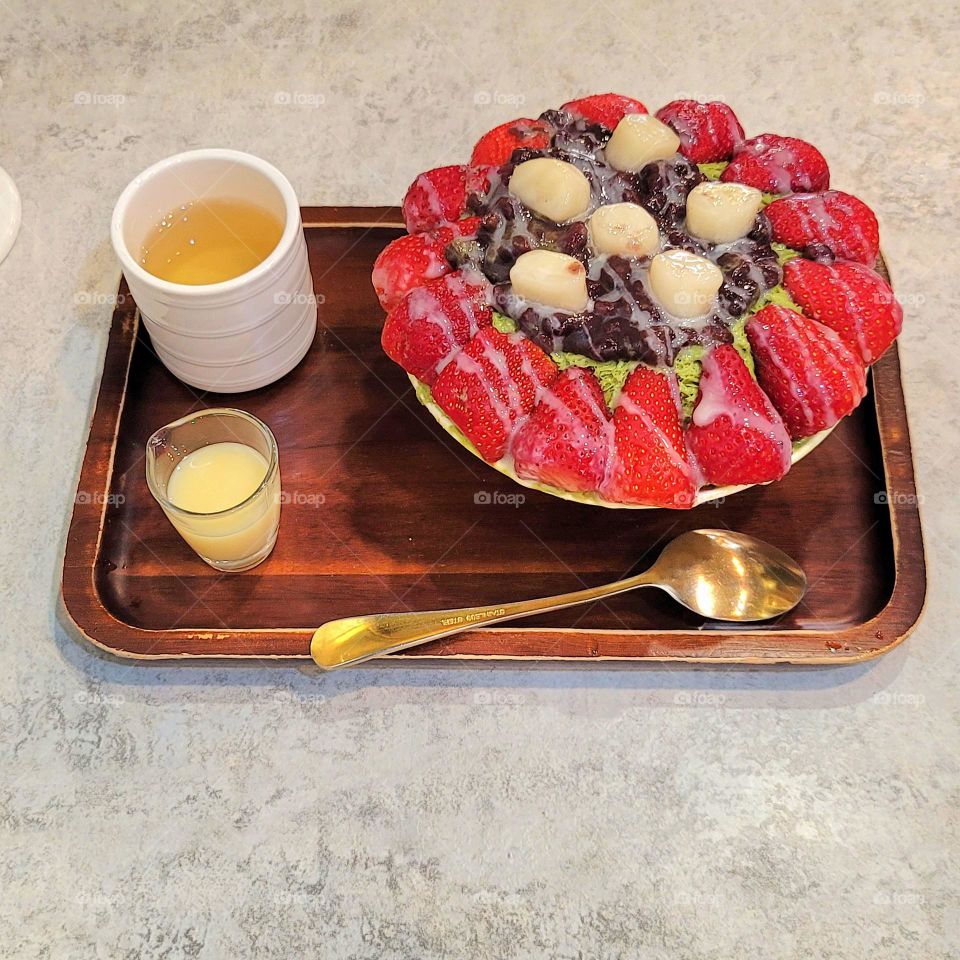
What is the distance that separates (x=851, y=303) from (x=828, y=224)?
0.17 meters

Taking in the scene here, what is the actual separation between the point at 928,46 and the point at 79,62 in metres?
2.15

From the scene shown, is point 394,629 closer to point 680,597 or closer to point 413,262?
point 680,597

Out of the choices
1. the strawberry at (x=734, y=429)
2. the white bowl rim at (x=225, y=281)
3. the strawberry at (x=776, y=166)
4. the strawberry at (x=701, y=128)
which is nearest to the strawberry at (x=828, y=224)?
the strawberry at (x=776, y=166)

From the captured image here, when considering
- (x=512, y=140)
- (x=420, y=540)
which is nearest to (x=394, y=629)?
(x=420, y=540)

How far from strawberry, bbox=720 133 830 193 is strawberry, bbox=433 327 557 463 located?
530 mm

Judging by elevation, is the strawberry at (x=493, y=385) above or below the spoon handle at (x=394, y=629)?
above

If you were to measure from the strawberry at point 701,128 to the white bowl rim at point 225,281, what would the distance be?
2.32 feet

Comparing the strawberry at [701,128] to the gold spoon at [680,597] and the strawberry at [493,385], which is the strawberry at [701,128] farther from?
the gold spoon at [680,597]

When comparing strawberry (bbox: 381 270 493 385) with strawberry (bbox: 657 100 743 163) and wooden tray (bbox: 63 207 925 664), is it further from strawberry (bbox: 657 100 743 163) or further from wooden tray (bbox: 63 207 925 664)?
strawberry (bbox: 657 100 743 163)

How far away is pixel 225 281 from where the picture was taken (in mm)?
1610

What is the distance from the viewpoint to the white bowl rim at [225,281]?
1513mm

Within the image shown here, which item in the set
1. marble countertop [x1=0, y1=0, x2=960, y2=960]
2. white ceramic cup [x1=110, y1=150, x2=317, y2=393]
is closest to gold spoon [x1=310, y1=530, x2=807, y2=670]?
marble countertop [x1=0, y1=0, x2=960, y2=960]

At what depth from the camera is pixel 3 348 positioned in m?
2.00

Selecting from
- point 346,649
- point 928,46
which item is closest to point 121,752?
point 346,649
